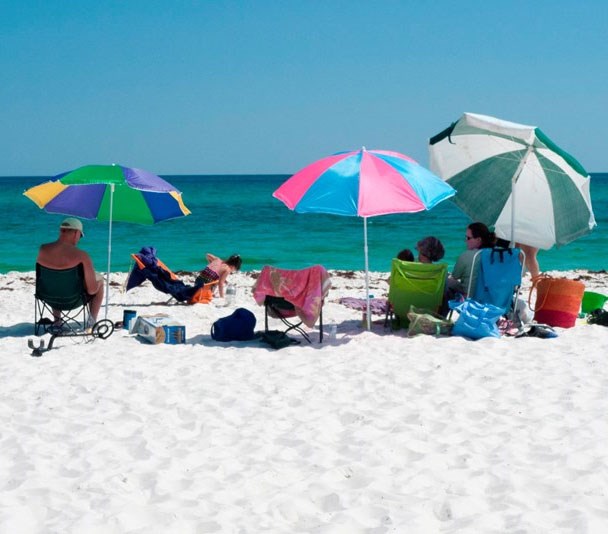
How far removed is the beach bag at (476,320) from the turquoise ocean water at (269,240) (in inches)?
466

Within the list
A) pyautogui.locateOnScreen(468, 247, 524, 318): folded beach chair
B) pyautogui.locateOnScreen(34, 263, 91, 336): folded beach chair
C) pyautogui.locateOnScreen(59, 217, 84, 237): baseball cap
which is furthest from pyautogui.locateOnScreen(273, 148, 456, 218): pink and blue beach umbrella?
pyautogui.locateOnScreen(34, 263, 91, 336): folded beach chair

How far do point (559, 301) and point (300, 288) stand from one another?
2448 millimetres

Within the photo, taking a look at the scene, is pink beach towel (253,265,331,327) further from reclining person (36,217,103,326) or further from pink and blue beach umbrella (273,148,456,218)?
reclining person (36,217,103,326)

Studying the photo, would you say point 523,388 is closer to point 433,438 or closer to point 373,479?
point 433,438

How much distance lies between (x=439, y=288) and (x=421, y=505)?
3.79 meters

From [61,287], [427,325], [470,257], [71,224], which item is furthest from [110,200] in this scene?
[470,257]

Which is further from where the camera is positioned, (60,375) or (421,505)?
(60,375)

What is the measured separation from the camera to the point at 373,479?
3.66 metres

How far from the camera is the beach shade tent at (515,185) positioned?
7.36m

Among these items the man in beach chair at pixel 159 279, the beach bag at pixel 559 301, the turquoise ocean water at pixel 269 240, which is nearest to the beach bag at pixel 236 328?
the man in beach chair at pixel 159 279

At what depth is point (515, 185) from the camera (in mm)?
7434

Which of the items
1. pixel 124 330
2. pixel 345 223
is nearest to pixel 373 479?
pixel 124 330

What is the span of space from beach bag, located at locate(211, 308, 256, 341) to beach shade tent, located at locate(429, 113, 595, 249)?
93.0 inches

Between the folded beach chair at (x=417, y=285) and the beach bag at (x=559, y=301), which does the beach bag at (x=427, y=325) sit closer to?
the folded beach chair at (x=417, y=285)
